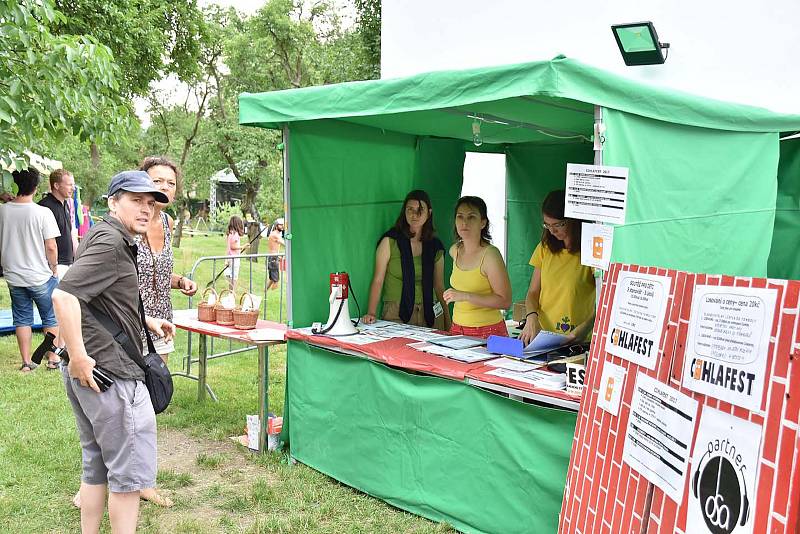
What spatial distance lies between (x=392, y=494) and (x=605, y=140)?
1.89 meters

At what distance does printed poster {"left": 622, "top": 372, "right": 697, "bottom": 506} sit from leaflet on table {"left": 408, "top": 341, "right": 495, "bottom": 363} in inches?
49.4

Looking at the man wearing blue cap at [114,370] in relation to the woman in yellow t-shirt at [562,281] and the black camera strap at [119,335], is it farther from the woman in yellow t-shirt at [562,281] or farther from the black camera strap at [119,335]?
the woman in yellow t-shirt at [562,281]

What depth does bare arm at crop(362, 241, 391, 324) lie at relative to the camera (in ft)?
14.5

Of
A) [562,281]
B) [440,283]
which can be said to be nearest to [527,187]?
[440,283]

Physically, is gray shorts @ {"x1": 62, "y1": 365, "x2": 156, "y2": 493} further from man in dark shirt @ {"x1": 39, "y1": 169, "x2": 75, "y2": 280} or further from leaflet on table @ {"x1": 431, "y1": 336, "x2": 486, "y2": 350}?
man in dark shirt @ {"x1": 39, "y1": 169, "x2": 75, "y2": 280}

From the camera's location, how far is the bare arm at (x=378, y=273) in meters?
4.43

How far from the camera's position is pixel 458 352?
347cm

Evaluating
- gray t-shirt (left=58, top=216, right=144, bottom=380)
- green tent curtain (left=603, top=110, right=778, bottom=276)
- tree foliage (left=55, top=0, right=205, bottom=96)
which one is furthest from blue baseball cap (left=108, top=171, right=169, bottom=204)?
tree foliage (left=55, top=0, right=205, bottom=96)

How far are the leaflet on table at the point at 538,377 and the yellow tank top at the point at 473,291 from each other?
0.90m

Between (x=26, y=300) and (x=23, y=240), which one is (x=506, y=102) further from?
(x=26, y=300)

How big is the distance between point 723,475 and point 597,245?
1.19m

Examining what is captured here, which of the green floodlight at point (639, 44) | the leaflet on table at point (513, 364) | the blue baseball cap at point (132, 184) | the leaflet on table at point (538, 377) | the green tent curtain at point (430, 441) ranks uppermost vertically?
the green floodlight at point (639, 44)

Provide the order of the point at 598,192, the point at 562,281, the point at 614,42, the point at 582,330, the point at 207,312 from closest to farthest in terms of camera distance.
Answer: the point at 598,192
the point at 582,330
the point at 562,281
the point at 207,312
the point at 614,42

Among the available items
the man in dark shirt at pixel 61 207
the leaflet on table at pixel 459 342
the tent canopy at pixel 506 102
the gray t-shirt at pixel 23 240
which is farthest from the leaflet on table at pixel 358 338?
the man in dark shirt at pixel 61 207
